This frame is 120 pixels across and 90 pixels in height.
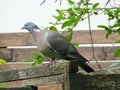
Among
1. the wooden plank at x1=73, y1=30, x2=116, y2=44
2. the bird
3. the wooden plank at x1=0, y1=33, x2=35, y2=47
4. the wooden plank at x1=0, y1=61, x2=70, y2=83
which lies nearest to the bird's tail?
the bird

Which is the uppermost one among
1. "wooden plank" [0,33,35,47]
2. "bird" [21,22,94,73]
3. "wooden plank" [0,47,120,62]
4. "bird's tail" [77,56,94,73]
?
"bird" [21,22,94,73]

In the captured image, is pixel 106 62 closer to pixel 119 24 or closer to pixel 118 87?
pixel 119 24

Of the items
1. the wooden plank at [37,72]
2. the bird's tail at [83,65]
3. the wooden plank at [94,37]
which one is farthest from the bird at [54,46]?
the wooden plank at [94,37]

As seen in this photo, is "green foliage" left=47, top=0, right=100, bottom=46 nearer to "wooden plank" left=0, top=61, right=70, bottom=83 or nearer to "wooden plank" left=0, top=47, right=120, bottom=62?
"wooden plank" left=0, top=61, right=70, bottom=83

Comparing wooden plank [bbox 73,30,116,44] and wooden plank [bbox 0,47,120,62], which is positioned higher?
wooden plank [bbox 73,30,116,44]

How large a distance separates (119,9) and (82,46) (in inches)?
67.8

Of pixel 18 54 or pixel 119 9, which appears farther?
pixel 18 54

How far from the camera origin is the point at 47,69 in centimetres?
124

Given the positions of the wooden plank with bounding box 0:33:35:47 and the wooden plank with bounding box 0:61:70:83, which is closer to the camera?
the wooden plank with bounding box 0:61:70:83

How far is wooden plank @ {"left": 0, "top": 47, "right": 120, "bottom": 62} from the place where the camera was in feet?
10.8

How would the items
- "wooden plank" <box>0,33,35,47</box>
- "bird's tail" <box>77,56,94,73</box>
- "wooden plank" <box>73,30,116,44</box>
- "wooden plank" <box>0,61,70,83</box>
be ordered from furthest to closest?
"wooden plank" <box>0,33,35,47</box> → "wooden plank" <box>73,30,116,44</box> → "bird's tail" <box>77,56,94,73</box> → "wooden plank" <box>0,61,70,83</box>

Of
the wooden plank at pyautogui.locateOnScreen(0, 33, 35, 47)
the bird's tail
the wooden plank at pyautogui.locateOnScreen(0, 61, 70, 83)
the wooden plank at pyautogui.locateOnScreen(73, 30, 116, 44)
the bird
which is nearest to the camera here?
the wooden plank at pyautogui.locateOnScreen(0, 61, 70, 83)

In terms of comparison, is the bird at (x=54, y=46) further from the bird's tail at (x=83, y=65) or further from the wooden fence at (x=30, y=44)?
the wooden fence at (x=30, y=44)

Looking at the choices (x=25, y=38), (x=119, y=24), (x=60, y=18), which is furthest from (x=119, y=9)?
(x=25, y=38)
